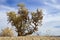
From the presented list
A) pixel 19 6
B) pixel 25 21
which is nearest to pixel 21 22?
pixel 25 21

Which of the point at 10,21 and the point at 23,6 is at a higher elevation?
the point at 23,6

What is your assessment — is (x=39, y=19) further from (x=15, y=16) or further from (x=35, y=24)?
(x=15, y=16)

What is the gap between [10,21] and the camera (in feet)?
125

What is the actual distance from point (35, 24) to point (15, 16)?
459 cm

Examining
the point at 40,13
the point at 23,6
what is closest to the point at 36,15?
the point at 40,13

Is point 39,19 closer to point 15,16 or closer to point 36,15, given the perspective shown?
point 36,15

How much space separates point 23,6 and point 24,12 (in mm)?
1292

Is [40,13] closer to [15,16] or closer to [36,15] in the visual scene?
[36,15]

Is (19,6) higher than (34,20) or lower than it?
higher

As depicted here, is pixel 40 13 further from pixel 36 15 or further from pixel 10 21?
pixel 10 21

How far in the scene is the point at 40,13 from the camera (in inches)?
1454

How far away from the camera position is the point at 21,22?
38.8 m

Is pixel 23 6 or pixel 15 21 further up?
pixel 23 6

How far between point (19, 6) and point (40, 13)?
4823mm
